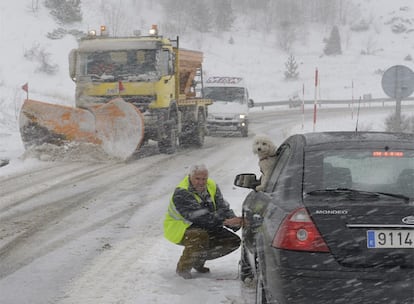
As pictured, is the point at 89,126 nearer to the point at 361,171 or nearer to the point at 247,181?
the point at 247,181

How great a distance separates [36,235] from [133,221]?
1430 mm

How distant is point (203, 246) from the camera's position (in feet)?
20.3

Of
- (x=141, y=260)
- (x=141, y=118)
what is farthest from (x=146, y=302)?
(x=141, y=118)

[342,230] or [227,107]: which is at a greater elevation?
[227,107]

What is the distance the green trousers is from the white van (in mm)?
17430

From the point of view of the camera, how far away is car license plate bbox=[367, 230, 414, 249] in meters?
3.62

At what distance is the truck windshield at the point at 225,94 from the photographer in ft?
80.2

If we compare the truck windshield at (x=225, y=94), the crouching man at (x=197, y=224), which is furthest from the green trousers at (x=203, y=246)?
the truck windshield at (x=225, y=94)

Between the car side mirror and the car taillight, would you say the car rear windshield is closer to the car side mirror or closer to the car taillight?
the car taillight

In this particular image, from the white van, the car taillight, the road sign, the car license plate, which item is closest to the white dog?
the car taillight

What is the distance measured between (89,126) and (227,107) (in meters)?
9.09

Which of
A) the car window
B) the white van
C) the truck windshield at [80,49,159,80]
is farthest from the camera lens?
the white van

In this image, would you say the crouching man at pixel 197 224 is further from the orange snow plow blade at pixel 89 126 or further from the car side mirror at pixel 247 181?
the orange snow plow blade at pixel 89 126

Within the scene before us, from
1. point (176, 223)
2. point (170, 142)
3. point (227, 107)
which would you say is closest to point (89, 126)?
point (170, 142)
